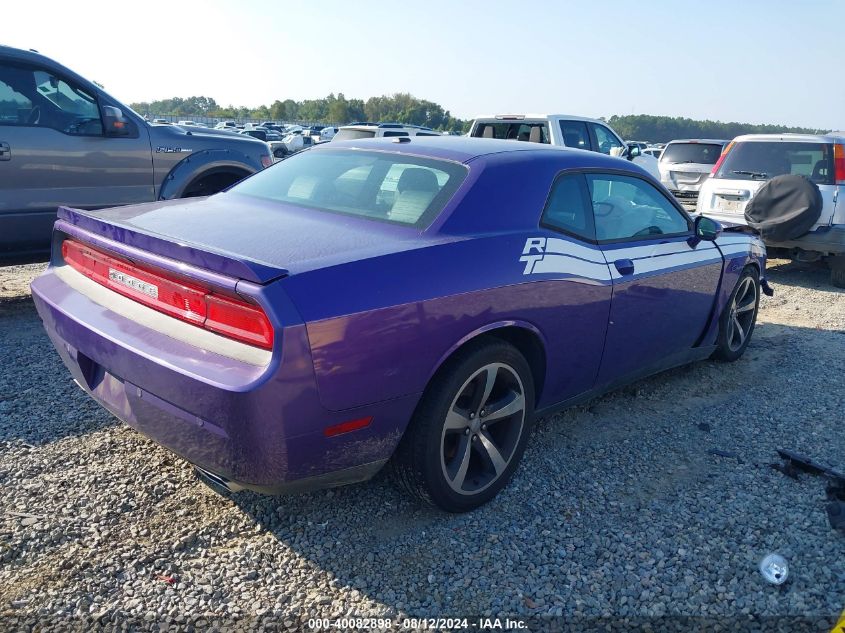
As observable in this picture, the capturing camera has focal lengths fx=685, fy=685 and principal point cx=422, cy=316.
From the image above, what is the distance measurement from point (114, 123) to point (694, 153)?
13015 millimetres

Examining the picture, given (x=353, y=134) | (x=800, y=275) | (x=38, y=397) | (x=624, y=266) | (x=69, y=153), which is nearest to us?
(x=624, y=266)

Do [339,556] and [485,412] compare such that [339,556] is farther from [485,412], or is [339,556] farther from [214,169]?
[214,169]

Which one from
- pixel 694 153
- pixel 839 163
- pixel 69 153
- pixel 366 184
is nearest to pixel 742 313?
pixel 366 184

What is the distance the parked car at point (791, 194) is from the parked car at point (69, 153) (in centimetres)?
585

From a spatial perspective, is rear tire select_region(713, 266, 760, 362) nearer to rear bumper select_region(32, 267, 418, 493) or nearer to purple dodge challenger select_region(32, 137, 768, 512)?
purple dodge challenger select_region(32, 137, 768, 512)

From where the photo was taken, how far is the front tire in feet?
8.89

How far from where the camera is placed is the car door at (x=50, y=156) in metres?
5.21

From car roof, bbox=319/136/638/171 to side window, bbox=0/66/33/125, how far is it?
290cm

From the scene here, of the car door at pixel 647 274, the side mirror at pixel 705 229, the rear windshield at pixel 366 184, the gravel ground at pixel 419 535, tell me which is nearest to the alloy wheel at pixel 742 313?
the car door at pixel 647 274

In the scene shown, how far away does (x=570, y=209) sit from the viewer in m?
3.42

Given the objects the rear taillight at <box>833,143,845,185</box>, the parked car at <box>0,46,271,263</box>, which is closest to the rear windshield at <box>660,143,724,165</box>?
the rear taillight at <box>833,143,845,185</box>

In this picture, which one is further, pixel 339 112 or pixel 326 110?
pixel 326 110

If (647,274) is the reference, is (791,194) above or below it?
below

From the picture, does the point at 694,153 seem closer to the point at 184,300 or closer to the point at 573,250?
the point at 573,250
